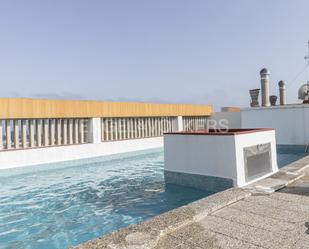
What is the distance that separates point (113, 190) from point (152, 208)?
8.08 feet

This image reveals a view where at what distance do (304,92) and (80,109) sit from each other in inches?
713

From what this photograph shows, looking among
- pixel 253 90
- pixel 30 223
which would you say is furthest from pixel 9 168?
pixel 253 90

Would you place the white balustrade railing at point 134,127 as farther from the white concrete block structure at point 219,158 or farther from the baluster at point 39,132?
the white concrete block structure at point 219,158

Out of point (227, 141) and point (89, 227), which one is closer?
point (89, 227)

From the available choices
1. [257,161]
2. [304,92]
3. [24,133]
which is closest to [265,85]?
[304,92]

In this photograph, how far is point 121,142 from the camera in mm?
18484

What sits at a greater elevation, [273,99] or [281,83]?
[281,83]

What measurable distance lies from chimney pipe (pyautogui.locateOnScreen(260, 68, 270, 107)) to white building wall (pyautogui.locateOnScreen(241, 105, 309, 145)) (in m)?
0.94

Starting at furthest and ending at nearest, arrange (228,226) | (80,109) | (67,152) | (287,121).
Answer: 1. (287,121)
2. (80,109)
3. (67,152)
4. (228,226)

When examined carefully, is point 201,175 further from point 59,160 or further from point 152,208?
point 59,160

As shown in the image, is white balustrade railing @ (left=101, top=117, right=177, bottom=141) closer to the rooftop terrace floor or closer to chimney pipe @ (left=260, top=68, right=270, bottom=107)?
chimney pipe @ (left=260, top=68, right=270, bottom=107)

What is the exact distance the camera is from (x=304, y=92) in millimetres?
21688

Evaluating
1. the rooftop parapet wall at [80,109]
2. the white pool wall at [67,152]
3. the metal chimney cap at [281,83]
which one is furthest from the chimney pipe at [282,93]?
the white pool wall at [67,152]

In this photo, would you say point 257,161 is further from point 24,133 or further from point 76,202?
point 24,133
